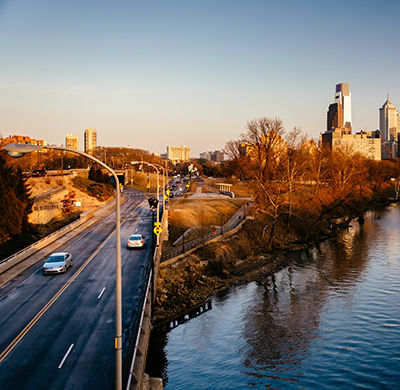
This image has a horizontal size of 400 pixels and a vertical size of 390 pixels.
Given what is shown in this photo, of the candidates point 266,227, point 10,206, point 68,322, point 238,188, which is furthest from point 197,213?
point 238,188

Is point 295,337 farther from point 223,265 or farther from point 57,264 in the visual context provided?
point 57,264

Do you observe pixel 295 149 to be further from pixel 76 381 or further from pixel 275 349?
pixel 76 381

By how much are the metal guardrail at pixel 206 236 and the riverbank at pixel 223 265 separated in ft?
Result: 2.53

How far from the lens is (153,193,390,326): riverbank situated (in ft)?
108

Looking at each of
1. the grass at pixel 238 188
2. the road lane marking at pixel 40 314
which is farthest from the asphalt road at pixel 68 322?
the grass at pixel 238 188

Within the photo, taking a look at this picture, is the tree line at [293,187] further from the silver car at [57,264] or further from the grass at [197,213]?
the silver car at [57,264]

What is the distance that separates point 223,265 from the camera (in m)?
43.7

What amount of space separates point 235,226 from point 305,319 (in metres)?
25.4

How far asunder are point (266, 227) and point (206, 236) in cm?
1710

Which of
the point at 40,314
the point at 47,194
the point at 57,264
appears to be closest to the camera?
the point at 40,314

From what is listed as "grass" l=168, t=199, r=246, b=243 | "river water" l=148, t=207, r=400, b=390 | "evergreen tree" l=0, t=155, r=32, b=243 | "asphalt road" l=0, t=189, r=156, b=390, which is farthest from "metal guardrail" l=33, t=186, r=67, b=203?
"river water" l=148, t=207, r=400, b=390

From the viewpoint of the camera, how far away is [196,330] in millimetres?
28594

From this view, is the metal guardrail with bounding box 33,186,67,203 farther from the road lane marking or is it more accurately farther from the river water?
the river water

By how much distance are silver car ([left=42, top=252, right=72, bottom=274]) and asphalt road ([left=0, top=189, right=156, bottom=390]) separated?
1.66ft
